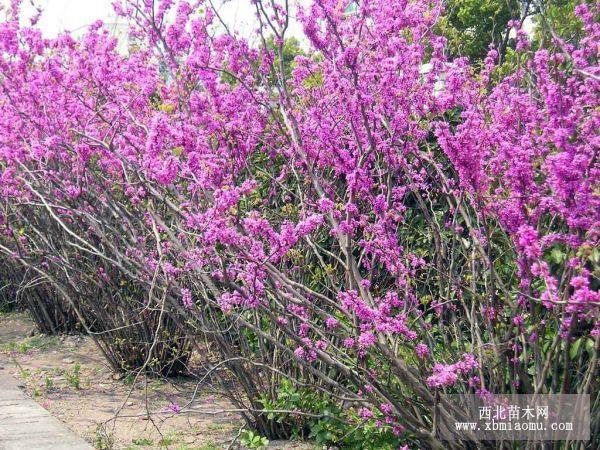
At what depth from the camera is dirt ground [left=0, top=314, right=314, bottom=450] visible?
521 cm

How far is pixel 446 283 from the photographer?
471 centimetres

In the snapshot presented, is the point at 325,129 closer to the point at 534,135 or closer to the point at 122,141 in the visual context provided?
the point at 534,135

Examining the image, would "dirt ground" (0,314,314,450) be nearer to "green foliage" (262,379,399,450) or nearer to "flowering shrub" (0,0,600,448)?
"green foliage" (262,379,399,450)

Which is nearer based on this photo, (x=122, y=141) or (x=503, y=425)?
(x=503, y=425)

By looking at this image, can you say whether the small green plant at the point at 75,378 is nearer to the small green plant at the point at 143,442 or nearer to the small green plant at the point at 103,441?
the small green plant at the point at 103,441

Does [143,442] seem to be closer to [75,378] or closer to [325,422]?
[325,422]

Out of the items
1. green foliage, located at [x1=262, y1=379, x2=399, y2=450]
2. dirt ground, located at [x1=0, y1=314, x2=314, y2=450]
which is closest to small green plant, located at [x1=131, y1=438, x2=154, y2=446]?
dirt ground, located at [x1=0, y1=314, x2=314, y2=450]

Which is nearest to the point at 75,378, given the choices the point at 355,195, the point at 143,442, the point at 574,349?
the point at 143,442

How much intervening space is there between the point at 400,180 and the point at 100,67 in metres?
2.52

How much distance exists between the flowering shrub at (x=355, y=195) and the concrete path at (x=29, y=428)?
0.99 m

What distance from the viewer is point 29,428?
5344 mm

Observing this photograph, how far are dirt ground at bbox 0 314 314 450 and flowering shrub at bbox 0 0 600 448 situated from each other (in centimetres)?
45

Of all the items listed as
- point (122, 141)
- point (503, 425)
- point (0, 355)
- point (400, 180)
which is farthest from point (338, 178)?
point (0, 355)

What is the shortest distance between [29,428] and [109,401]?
1085 millimetres
